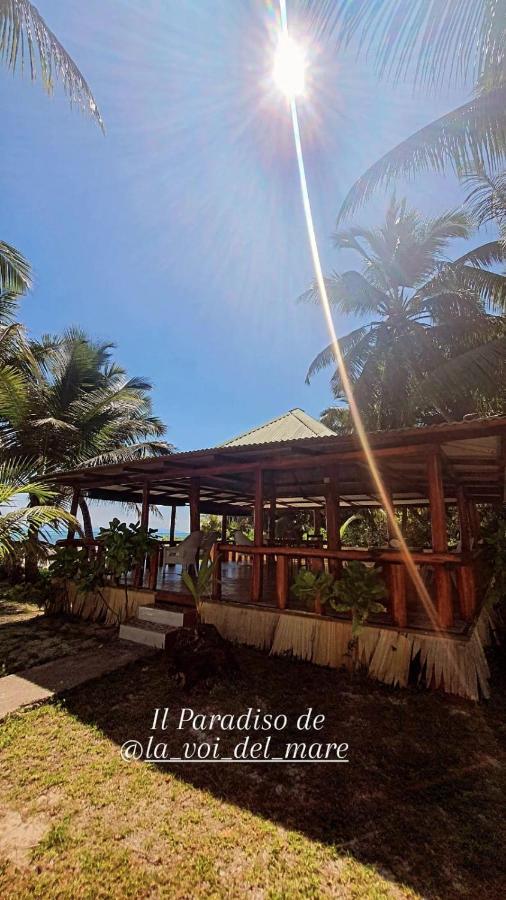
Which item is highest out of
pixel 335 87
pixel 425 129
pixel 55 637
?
pixel 335 87

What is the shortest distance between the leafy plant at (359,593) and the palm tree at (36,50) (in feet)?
23.2

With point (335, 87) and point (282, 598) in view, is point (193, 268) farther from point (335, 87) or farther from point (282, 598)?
point (282, 598)

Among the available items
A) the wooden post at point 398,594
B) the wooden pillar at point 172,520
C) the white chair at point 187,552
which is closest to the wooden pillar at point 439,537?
the wooden post at point 398,594

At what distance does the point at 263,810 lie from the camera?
8.23ft

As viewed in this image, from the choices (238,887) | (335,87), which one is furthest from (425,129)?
(238,887)

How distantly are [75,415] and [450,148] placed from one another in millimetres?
11963

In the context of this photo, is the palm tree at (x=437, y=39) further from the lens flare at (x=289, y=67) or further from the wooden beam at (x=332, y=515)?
the wooden beam at (x=332, y=515)

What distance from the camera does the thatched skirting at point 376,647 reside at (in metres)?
4.02

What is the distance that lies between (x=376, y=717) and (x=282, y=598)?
198cm

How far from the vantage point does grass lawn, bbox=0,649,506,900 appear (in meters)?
2.00

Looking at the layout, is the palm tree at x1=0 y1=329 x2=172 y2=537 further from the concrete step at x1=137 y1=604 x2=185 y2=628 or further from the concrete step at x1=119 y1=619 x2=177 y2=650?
the concrete step at x1=119 y1=619 x2=177 y2=650

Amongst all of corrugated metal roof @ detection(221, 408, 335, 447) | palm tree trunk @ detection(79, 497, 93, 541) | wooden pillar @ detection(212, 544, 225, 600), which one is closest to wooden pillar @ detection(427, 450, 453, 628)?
corrugated metal roof @ detection(221, 408, 335, 447)

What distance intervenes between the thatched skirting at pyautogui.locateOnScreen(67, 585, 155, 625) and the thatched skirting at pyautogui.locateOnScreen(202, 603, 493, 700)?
6.80 feet

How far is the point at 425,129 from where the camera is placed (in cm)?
570
